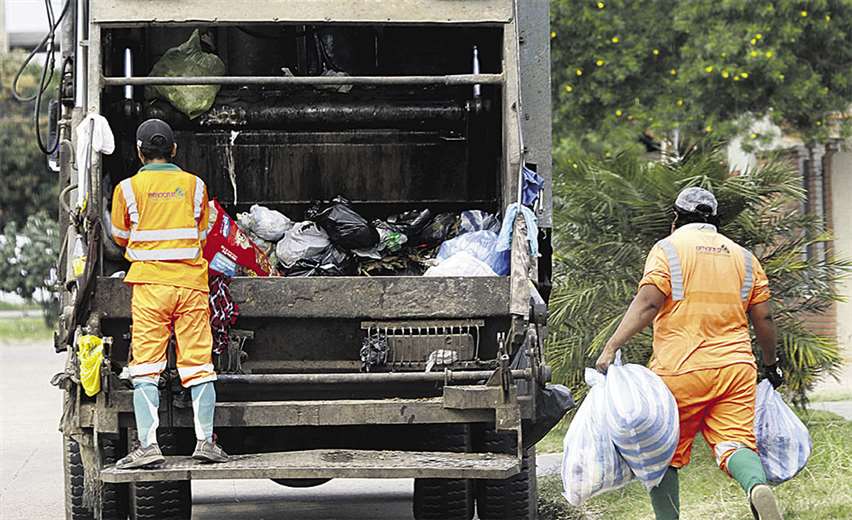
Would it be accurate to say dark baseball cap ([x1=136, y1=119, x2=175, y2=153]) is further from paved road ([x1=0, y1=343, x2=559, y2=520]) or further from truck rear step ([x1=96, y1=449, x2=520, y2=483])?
paved road ([x1=0, y1=343, x2=559, y2=520])

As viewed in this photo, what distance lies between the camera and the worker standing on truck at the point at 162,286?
220 inches

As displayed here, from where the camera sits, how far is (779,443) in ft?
18.9

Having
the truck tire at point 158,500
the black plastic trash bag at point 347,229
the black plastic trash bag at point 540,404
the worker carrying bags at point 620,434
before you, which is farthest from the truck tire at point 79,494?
the worker carrying bags at point 620,434

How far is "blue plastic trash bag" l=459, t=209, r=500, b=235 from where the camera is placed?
683cm

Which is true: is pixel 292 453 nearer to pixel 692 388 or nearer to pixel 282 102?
pixel 692 388

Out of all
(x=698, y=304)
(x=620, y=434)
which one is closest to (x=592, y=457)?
(x=620, y=434)

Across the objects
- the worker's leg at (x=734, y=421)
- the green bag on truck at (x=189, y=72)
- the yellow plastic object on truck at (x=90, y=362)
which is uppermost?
the green bag on truck at (x=189, y=72)

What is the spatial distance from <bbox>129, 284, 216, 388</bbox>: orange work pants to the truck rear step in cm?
35

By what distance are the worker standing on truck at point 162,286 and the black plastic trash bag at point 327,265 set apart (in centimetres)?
80

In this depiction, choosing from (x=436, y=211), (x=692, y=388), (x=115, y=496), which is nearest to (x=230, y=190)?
(x=436, y=211)

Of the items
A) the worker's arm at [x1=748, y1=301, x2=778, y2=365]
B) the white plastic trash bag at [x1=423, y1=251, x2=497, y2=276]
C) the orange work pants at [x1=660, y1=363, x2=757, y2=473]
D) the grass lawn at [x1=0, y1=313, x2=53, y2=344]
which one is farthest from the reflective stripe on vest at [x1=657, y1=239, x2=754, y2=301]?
the grass lawn at [x1=0, y1=313, x2=53, y2=344]

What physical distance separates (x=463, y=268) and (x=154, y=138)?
136 centimetres

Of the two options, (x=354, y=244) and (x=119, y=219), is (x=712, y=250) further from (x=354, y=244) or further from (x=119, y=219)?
(x=119, y=219)

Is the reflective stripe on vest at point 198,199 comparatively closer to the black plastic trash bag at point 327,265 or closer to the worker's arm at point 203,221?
the worker's arm at point 203,221
